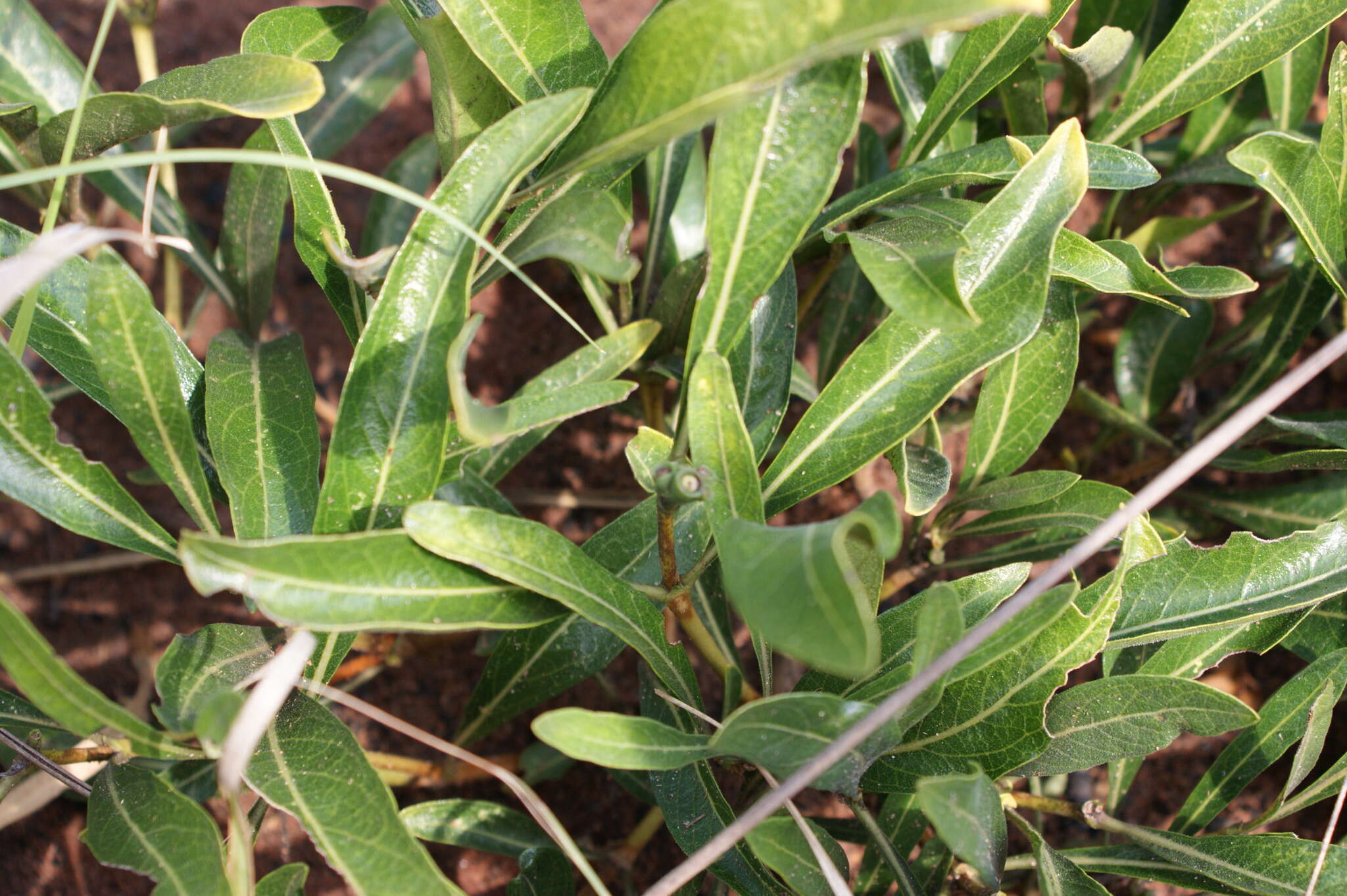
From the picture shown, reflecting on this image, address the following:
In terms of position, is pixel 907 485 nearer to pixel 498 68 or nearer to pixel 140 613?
pixel 498 68

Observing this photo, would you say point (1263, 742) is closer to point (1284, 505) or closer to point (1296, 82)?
point (1284, 505)

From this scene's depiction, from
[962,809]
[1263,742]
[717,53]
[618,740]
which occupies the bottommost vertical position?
[1263,742]

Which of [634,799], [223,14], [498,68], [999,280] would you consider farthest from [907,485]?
[223,14]

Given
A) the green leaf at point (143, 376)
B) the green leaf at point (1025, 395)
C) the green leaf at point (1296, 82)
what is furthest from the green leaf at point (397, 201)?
the green leaf at point (1296, 82)

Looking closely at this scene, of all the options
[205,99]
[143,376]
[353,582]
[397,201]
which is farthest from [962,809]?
[397,201]

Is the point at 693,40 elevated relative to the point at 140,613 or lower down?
elevated

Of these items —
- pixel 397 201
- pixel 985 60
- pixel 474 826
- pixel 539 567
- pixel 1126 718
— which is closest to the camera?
pixel 539 567

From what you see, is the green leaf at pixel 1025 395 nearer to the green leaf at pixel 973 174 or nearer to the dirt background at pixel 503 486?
the green leaf at pixel 973 174
